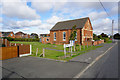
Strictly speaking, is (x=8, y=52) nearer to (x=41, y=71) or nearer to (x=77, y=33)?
(x=41, y=71)

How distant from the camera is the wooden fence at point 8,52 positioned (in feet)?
26.6

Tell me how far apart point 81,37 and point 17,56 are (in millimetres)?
18616

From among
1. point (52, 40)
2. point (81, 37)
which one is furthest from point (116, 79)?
point (52, 40)

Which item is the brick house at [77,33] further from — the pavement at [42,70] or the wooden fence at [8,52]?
the wooden fence at [8,52]

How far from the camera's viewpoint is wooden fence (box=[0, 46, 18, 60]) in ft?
26.6

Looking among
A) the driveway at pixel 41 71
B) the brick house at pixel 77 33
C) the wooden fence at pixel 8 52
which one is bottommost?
the driveway at pixel 41 71

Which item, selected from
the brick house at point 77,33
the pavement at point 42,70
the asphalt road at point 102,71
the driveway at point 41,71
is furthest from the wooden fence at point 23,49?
the brick house at point 77,33

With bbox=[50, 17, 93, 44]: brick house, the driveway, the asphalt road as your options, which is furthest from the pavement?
bbox=[50, 17, 93, 44]: brick house

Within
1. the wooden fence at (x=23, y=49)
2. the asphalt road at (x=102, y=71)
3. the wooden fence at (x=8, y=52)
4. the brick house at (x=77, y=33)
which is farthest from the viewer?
the brick house at (x=77, y=33)

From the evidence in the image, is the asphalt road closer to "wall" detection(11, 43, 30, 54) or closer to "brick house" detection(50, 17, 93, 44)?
"wall" detection(11, 43, 30, 54)

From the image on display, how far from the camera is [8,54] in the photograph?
28.1ft

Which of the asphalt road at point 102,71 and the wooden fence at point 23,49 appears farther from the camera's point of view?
the wooden fence at point 23,49

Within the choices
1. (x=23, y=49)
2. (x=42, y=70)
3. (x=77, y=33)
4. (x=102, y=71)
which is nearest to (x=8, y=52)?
(x=23, y=49)

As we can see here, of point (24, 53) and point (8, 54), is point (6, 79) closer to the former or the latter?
point (8, 54)
